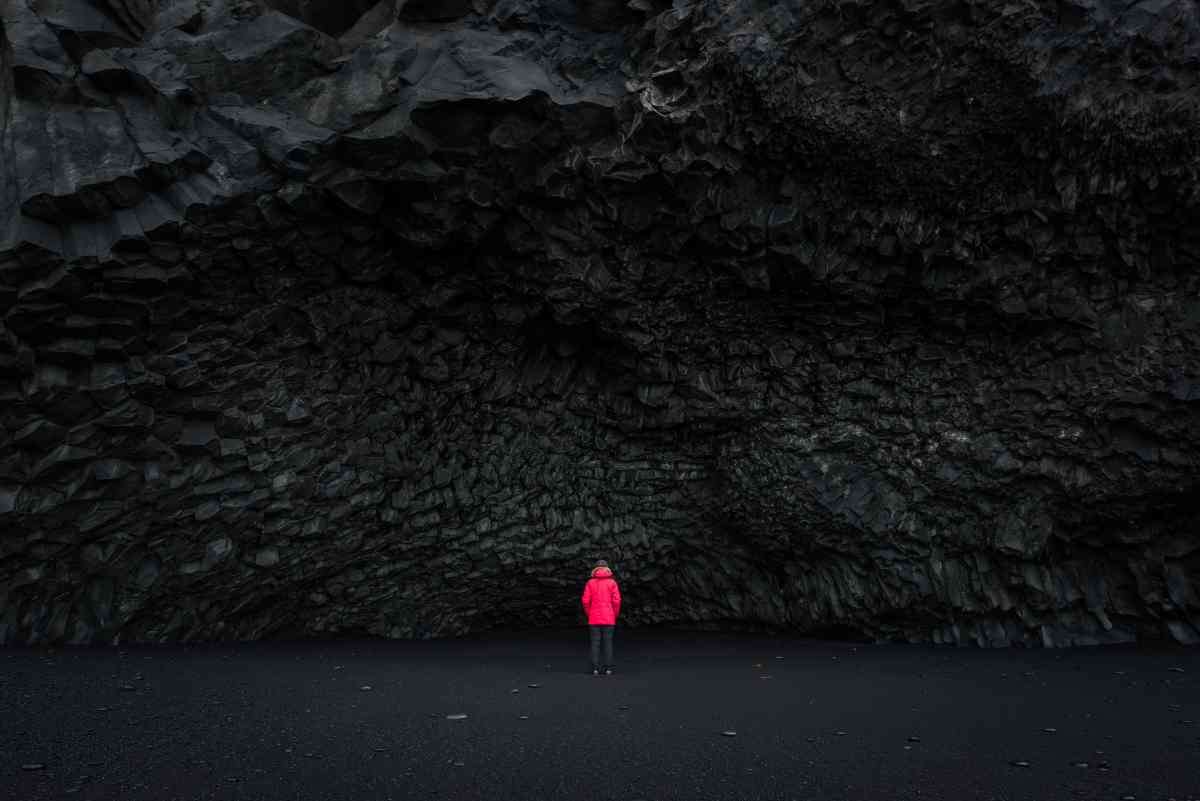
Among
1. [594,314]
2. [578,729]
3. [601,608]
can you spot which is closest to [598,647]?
[601,608]

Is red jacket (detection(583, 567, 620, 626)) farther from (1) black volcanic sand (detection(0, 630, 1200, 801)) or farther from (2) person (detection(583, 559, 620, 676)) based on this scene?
(1) black volcanic sand (detection(0, 630, 1200, 801))

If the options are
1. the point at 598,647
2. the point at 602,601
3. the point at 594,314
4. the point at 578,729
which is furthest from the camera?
the point at 594,314

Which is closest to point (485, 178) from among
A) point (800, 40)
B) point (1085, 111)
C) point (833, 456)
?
point (800, 40)

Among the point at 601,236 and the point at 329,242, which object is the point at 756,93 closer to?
the point at 601,236

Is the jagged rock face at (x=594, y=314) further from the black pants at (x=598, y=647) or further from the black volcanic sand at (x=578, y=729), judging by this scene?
the black pants at (x=598, y=647)

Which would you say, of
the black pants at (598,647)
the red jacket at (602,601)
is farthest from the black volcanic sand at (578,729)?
the red jacket at (602,601)

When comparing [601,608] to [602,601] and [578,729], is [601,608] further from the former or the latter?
[578,729]

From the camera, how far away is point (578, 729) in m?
4.57

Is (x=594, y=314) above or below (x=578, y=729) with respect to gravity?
above

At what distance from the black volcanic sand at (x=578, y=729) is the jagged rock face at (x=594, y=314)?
1.89m

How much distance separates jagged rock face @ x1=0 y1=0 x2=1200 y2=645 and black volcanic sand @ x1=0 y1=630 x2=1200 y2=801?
1.89 meters

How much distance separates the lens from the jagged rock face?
7137mm

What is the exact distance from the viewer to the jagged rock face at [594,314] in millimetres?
7137

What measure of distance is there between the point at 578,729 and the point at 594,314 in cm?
594
